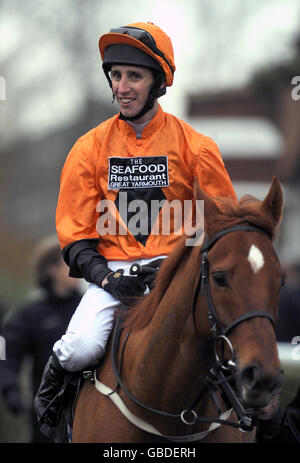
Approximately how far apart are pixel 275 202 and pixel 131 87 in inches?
44.8

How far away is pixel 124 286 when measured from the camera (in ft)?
12.4

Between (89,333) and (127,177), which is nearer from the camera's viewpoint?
(89,333)

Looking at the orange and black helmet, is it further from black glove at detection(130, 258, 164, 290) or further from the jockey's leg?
the jockey's leg

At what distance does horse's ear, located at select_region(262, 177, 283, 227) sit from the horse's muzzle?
2.22 ft

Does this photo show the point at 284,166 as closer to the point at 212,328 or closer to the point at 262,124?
the point at 262,124

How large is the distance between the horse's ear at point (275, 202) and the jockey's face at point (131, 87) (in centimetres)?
106

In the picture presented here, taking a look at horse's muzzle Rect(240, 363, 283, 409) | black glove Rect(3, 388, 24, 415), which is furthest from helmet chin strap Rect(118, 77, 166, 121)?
black glove Rect(3, 388, 24, 415)

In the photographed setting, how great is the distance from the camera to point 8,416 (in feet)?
24.3

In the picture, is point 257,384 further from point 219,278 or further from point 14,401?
point 14,401

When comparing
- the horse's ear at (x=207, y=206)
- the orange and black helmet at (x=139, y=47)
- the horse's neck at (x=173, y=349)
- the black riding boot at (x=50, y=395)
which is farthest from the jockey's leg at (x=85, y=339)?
the orange and black helmet at (x=139, y=47)

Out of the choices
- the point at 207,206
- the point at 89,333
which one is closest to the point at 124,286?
the point at 89,333

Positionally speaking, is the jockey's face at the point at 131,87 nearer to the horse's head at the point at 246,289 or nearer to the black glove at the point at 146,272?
the black glove at the point at 146,272

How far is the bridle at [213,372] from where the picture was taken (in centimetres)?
303
